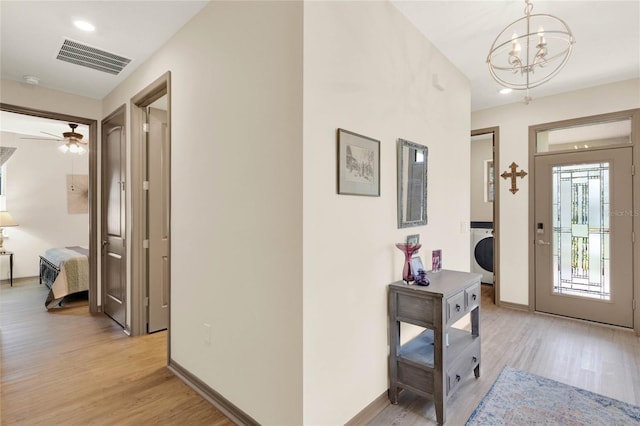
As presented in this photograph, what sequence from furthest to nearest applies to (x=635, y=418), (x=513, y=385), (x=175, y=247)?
(x=175, y=247) → (x=513, y=385) → (x=635, y=418)

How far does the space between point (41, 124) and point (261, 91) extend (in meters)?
5.23

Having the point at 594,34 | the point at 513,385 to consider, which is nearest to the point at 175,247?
the point at 513,385

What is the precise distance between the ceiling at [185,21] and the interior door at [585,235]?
106cm

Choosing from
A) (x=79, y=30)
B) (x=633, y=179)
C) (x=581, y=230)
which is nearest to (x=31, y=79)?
(x=79, y=30)

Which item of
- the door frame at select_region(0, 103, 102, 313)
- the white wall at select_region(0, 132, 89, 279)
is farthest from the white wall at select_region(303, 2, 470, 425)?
the white wall at select_region(0, 132, 89, 279)

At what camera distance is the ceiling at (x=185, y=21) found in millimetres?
2262

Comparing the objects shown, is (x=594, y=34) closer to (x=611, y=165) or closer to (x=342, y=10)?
(x=611, y=165)

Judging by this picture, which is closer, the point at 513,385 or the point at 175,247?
the point at 513,385

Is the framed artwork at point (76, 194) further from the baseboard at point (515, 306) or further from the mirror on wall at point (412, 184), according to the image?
the baseboard at point (515, 306)

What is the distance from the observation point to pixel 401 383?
2098mm

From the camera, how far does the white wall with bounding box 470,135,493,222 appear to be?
19.6 feet

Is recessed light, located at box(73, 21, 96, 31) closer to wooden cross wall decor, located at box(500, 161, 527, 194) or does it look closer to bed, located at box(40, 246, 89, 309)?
bed, located at box(40, 246, 89, 309)

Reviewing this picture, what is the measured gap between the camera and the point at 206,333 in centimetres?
221

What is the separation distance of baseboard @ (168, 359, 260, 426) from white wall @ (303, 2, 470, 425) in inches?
21.7
